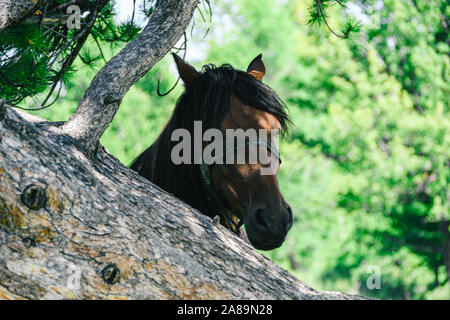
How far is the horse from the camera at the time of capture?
10.1ft

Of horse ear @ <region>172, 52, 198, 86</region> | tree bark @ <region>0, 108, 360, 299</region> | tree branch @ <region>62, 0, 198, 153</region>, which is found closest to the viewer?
tree bark @ <region>0, 108, 360, 299</region>

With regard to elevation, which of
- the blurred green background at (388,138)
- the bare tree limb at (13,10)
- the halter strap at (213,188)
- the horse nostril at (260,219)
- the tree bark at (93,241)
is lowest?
the tree bark at (93,241)

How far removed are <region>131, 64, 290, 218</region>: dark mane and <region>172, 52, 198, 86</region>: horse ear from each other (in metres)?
0.05

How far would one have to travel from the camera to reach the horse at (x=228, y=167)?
3.09 metres

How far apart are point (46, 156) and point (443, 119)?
10915 millimetres

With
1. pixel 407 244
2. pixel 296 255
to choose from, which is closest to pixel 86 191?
pixel 407 244

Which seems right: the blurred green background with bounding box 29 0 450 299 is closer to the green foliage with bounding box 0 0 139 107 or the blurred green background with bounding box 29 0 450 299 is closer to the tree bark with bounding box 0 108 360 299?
the green foliage with bounding box 0 0 139 107

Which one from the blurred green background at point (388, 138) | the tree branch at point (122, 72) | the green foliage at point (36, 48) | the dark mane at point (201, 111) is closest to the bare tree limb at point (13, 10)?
the green foliage at point (36, 48)

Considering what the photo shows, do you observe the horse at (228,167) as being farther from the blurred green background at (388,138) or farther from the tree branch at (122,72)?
the blurred green background at (388,138)

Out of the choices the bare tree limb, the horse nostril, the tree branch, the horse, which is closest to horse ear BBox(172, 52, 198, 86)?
the horse

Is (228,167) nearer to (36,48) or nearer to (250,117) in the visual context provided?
(250,117)

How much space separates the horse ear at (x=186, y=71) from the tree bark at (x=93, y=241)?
1.47 m

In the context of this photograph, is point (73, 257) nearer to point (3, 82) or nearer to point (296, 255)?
point (3, 82)

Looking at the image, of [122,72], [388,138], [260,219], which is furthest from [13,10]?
[388,138]
